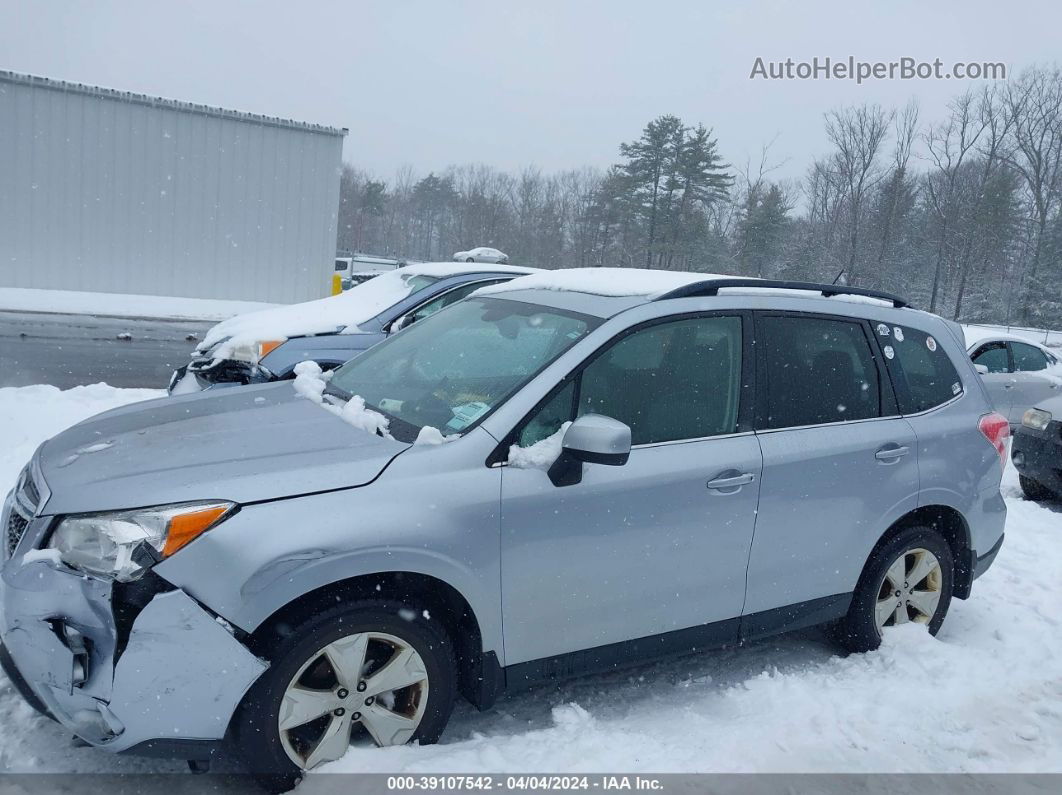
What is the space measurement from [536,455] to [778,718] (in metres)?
1.64

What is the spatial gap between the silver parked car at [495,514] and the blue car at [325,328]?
3012mm

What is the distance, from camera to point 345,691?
2857 millimetres

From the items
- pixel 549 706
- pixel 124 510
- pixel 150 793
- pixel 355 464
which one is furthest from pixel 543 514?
pixel 150 793

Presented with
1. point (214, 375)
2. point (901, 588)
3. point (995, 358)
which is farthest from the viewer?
point (995, 358)

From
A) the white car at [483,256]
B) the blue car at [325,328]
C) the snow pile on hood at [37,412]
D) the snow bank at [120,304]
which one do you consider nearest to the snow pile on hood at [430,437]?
the snow pile on hood at [37,412]

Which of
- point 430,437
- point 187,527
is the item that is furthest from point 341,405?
point 187,527

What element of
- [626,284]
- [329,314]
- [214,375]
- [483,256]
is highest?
[483,256]

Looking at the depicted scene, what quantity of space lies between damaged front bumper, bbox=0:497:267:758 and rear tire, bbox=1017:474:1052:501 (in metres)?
7.89

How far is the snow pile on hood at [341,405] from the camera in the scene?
3.31 m

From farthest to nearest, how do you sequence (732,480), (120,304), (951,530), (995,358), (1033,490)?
(120,304), (995,358), (1033,490), (951,530), (732,480)

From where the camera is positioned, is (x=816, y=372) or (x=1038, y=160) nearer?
(x=816, y=372)

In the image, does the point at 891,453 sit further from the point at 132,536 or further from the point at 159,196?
the point at 159,196

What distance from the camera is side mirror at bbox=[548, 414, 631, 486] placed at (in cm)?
298

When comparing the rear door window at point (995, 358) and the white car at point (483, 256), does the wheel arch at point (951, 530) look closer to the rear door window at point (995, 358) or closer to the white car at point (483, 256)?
the rear door window at point (995, 358)
